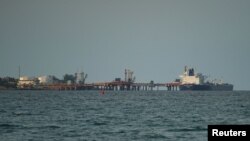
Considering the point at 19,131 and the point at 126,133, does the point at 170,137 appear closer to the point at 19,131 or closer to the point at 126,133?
the point at 126,133

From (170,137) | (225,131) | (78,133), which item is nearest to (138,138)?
(170,137)

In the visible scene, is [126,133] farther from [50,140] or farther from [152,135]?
[50,140]

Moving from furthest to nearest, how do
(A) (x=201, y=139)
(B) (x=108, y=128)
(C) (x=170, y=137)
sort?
(B) (x=108, y=128), (C) (x=170, y=137), (A) (x=201, y=139)

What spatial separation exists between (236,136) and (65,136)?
28.3m

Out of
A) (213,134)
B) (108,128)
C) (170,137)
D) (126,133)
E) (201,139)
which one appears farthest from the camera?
(108,128)

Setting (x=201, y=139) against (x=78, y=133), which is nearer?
(x=201, y=139)

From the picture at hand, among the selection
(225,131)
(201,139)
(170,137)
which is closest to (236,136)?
(225,131)

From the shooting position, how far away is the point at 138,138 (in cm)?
4650

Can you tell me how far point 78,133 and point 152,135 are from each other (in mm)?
5646

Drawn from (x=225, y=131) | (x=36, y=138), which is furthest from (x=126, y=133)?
(x=225, y=131)

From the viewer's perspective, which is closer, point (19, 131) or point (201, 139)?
point (201, 139)

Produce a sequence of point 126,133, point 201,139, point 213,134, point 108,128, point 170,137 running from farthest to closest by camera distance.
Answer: point 108,128
point 126,133
point 170,137
point 201,139
point 213,134

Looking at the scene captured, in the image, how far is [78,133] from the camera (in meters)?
50.6

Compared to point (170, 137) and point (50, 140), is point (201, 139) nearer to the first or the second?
point (170, 137)
